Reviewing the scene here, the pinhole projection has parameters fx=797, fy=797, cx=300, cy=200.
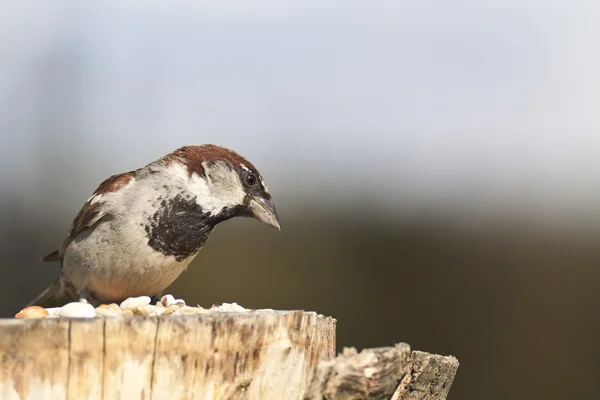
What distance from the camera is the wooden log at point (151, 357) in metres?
1.96

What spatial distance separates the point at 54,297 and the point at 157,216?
0.97 m

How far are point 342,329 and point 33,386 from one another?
14.6 ft

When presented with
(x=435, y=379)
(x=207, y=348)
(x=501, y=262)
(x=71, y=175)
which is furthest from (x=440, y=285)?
(x=71, y=175)

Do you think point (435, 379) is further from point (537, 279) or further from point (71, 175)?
point (71, 175)

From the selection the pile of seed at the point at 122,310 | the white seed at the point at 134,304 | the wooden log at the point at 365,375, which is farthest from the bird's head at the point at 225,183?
the wooden log at the point at 365,375

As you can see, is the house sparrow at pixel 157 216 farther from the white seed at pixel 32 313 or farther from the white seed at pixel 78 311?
the white seed at pixel 78 311

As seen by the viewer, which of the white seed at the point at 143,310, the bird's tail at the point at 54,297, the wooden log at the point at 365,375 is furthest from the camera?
the bird's tail at the point at 54,297

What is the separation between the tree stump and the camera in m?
1.96

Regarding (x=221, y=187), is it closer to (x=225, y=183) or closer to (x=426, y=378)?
(x=225, y=183)

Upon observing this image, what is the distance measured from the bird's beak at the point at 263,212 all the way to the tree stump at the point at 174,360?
1.17 m

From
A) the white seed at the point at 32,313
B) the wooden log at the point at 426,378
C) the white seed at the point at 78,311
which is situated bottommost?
the wooden log at the point at 426,378

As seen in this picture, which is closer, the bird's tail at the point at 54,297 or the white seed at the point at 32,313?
the white seed at the point at 32,313

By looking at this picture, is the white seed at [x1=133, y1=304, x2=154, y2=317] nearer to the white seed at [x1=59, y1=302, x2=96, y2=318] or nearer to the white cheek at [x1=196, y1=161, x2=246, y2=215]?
the white seed at [x1=59, y1=302, x2=96, y2=318]

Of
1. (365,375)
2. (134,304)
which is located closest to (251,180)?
(134,304)
